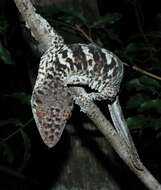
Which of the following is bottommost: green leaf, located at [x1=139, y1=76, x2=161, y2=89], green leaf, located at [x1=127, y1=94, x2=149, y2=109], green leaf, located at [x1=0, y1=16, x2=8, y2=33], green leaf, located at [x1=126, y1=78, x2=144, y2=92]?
green leaf, located at [x1=127, y1=94, x2=149, y2=109]

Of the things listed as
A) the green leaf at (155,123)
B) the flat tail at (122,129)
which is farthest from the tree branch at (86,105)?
the green leaf at (155,123)

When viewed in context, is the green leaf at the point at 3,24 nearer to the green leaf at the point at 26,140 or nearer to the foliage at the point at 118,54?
the foliage at the point at 118,54

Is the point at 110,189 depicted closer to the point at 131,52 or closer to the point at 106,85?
the point at 131,52

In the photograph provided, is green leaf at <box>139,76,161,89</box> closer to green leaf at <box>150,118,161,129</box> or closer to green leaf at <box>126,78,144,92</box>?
green leaf at <box>126,78,144,92</box>

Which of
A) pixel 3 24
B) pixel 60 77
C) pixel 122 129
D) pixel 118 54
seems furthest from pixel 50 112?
pixel 3 24

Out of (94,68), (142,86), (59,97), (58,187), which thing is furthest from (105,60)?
(58,187)

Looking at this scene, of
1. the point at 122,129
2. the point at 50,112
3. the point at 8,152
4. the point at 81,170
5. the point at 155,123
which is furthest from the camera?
the point at 81,170

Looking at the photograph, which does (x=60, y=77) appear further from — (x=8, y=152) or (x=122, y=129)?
(x=8, y=152)

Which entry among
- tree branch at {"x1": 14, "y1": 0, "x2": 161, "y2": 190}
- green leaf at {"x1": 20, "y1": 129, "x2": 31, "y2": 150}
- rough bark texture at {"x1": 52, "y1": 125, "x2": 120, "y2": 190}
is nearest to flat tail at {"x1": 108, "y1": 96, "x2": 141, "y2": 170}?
tree branch at {"x1": 14, "y1": 0, "x2": 161, "y2": 190}
